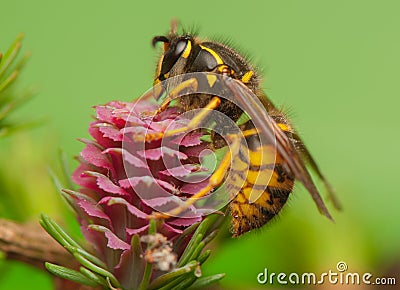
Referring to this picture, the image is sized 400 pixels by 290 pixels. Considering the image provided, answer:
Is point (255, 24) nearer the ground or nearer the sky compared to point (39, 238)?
nearer the ground

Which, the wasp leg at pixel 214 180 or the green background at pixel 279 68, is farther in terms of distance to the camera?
the green background at pixel 279 68

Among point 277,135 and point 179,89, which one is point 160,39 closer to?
→ point 179,89

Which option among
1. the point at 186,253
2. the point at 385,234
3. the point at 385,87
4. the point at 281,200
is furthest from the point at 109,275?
the point at 385,87

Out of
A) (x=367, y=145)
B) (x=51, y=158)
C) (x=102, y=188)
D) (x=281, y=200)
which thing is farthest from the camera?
(x=367, y=145)

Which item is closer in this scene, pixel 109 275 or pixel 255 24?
pixel 109 275

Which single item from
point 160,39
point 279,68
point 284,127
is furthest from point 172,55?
point 279,68

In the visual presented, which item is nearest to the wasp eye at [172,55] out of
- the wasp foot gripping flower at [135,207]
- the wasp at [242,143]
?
the wasp at [242,143]

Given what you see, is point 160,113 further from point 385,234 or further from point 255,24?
point 255,24

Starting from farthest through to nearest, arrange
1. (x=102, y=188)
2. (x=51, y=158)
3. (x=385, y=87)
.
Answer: (x=385, y=87) → (x=51, y=158) → (x=102, y=188)

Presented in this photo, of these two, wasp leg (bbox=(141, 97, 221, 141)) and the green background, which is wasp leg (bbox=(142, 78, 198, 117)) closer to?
wasp leg (bbox=(141, 97, 221, 141))

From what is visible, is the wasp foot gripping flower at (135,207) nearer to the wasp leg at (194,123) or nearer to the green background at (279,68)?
the wasp leg at (194,123)
